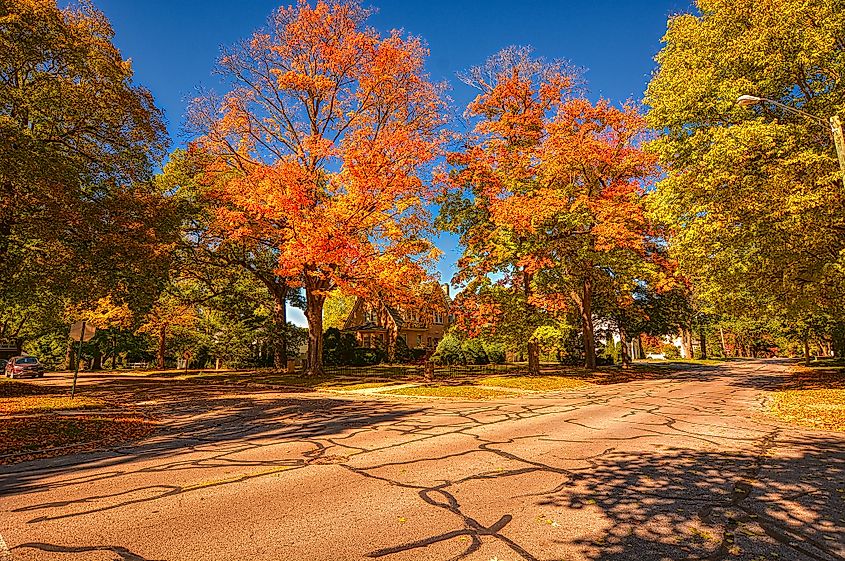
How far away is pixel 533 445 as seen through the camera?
7898 millimetres

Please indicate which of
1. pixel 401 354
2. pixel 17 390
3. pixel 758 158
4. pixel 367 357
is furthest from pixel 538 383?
pixel 401 354

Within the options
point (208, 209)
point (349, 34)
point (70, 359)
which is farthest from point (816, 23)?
point (70, 359)

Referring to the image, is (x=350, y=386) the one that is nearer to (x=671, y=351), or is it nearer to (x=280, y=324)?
(x=280, y=324)

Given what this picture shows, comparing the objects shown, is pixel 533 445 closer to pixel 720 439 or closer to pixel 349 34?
pixel 720 439

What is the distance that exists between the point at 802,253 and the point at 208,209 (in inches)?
1029

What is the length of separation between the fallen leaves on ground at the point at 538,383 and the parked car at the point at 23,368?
99.0 feet

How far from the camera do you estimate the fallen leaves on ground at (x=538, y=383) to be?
19.9m

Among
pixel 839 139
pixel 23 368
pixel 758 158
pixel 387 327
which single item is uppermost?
pixel 758 158

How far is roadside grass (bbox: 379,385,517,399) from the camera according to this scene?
55.6 feet

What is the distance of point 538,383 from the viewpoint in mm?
20797

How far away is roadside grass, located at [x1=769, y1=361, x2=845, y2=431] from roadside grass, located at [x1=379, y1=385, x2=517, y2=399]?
826cm

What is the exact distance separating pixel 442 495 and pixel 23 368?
1454 inches

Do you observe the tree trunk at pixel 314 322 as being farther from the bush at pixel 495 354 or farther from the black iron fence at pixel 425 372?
the bush at pixel 495 354

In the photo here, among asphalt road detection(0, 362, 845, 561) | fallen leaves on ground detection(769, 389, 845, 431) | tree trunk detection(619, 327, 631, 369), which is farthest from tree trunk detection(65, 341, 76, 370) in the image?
fallen leaves on ground detection(769, 389, 845, 431)
